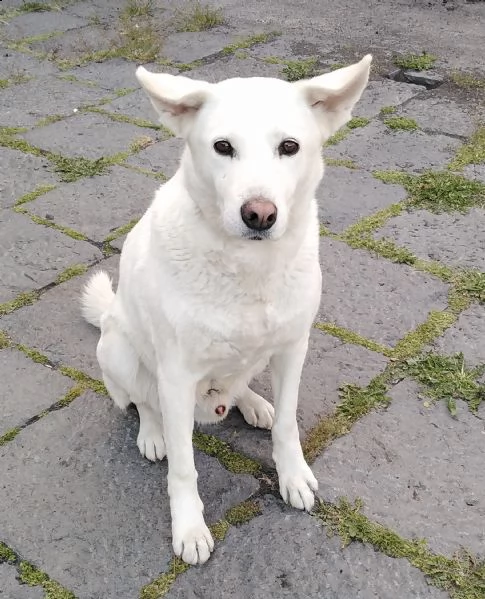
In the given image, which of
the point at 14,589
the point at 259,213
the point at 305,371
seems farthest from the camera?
the point at 305,371

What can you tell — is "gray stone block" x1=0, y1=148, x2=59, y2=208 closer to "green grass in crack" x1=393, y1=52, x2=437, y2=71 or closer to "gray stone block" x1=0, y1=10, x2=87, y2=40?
"gray stone block" x1=0, y1=10, x2=87, y2=40

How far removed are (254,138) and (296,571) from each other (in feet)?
4.45

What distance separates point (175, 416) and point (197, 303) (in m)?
0.40

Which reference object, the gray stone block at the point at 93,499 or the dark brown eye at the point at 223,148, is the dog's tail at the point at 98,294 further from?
the dark brown eye at the point at 223,148

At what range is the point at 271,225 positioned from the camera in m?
2.10

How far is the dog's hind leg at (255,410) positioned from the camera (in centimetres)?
301

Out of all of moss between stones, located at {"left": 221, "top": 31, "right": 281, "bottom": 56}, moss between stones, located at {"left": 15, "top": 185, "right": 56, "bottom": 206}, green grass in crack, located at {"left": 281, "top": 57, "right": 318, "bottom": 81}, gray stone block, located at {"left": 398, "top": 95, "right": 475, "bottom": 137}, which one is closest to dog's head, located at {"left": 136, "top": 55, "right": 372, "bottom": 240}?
moss between stones, located at {"left": 15, "top": 185, "right": 56, "bottom": 206}

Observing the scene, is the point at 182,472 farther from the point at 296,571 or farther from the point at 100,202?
the point at 100,202

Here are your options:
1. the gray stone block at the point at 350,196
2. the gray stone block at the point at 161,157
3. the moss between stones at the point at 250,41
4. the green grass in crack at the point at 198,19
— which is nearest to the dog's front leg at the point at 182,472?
the gray stone block at the point at 350,196

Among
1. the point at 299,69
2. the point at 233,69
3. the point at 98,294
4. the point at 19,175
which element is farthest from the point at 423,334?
the point at 233,69

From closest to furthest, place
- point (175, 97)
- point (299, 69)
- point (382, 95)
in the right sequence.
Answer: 1. point (175, 97)
2. point (382, 95)
3. point (299, 69)

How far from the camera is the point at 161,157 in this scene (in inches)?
199

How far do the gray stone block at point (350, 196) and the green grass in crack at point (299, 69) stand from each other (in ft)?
5.13

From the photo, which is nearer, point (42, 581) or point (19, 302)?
point (42, 581)
